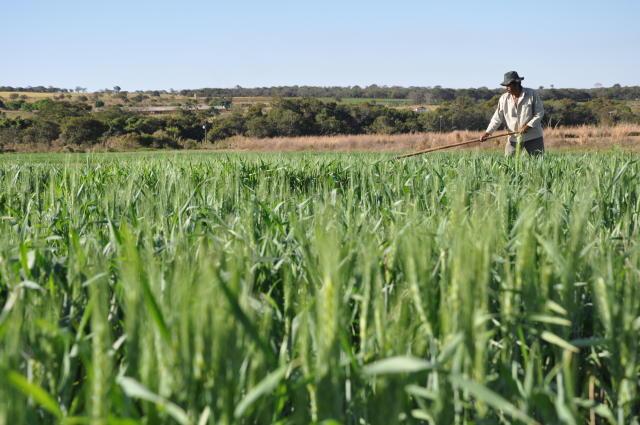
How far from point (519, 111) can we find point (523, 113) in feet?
0.49

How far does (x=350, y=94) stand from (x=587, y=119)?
7402 cm

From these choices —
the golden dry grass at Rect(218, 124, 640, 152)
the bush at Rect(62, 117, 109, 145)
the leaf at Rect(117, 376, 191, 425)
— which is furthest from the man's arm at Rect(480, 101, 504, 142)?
the bush at Rect(62, 117, 109, 145)

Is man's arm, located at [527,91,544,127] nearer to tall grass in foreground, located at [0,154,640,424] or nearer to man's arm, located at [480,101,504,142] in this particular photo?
man's arm, located at [480,101,504,142]

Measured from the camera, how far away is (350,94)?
12700 cm

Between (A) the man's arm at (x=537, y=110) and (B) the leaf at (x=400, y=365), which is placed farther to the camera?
(A) the man's arm at (x=537, y=110)

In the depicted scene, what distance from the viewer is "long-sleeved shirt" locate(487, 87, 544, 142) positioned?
918cm

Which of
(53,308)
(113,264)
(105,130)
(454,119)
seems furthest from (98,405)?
(454,119)

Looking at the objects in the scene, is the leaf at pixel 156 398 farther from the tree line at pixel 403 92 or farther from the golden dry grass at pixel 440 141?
the tree line at pixel 403 92

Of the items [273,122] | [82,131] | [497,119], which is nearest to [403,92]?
[273,122]

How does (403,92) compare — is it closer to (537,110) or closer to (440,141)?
(440,141)

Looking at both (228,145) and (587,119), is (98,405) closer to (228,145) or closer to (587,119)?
(228,145)

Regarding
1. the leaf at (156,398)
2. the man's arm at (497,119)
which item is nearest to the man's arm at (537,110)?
the man's arm at (497,119)

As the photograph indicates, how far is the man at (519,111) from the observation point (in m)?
9.10

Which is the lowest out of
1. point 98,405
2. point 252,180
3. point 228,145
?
point 228,145
